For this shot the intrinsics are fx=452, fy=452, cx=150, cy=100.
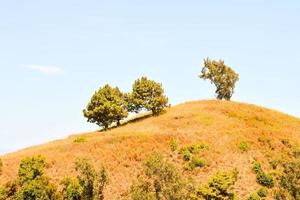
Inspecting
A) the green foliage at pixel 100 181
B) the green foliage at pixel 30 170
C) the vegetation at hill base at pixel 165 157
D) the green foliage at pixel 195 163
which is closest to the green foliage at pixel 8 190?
the vegetation at hill base at pixel 165 157

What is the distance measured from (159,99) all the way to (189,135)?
19.7 m

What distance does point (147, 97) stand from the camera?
8906 centimetres

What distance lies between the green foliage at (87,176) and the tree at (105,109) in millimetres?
Answer: 36627

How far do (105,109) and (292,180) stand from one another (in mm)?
47998

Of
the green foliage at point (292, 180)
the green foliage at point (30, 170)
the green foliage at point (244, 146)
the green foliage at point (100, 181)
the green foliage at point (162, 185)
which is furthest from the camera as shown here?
the green foliage at point (244, 146)

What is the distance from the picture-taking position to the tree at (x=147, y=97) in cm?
8844

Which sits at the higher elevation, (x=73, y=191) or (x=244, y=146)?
(x=244, y=146)

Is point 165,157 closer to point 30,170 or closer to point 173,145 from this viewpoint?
point 173,145

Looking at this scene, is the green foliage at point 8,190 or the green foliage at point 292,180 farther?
the green foliage at point 8,190

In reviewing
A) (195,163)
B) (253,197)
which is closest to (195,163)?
(195,163)

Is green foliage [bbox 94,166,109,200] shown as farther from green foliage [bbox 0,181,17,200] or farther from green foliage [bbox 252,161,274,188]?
green foliage [bbox 252,161,274,188]

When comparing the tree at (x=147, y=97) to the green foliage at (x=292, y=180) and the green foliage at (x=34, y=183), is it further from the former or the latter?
the green foliage at (x=292, y=180)

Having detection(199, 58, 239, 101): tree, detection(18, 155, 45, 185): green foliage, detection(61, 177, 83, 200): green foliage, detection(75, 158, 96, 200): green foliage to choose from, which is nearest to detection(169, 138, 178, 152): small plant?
detection(61, 177, 83, 200): green foliage

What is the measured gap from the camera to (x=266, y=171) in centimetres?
6003
